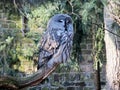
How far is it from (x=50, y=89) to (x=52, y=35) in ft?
11.6

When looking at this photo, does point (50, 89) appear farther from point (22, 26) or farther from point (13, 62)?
point (22, 26)

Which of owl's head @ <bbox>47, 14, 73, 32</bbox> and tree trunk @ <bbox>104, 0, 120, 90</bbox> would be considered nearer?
owl's head @ <bbox>47, 14, 73, 32</bbox>

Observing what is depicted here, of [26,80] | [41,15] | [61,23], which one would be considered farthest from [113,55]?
[26,80]

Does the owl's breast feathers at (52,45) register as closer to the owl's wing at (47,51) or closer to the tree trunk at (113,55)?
the owl's wing at (47,51)

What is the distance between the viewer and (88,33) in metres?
4.68

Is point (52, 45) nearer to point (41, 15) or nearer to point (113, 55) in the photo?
point (113, 55)

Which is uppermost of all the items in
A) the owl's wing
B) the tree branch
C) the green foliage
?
the green foliage

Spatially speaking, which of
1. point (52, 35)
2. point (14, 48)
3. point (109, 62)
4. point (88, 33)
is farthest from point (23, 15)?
point (52, 35)

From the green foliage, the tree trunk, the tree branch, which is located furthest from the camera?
the green foliage

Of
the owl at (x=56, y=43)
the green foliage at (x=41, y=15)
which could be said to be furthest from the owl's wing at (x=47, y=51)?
the green foliage at (x=41, y=15)

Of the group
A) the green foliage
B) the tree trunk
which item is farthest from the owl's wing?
the green foliage

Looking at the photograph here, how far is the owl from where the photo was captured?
165cm

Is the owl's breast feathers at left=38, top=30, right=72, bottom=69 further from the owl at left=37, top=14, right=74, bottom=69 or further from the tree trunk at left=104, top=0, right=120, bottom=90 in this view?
the tree trunk at left=104, top=0, right=120, bottom=90

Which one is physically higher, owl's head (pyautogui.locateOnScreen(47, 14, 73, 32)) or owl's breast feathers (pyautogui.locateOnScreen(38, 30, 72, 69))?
owl's head (pyautogui.locateOnScreen(47, 14, 73, 32))
